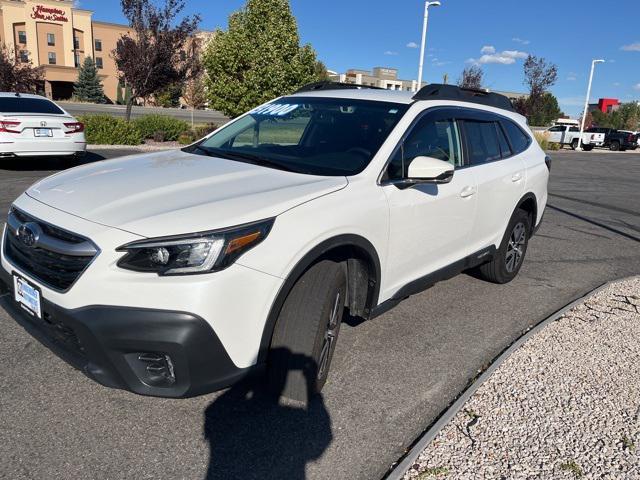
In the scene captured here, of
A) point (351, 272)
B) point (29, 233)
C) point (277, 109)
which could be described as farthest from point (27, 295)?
point (277, 109)

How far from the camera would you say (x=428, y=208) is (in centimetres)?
361

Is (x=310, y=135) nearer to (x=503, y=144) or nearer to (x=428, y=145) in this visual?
(x=428, y=145)

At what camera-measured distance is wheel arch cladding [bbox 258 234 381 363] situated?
2.60 metres

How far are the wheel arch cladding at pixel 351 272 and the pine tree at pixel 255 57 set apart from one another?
1620 cm

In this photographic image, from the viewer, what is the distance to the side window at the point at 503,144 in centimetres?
488

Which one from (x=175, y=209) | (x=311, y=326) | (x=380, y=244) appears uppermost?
(x=175, y=209)

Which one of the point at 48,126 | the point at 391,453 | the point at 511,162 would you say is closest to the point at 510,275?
the point at 511,162

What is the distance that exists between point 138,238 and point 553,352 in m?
2.98

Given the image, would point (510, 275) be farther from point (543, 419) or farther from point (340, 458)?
point (340, 458)

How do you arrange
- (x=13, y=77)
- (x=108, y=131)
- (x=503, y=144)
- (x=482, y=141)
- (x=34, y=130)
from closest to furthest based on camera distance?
(x=482, y=141), (x=503, y=144), (x=34, y=130), (x=108, y=131), (x=13, y=77)

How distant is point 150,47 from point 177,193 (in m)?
17.8

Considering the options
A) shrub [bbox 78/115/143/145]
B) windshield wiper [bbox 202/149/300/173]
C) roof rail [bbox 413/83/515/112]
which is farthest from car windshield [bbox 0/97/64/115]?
roof rail [bbox 413/83/515/112]

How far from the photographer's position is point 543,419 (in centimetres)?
301

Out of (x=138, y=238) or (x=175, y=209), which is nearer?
(x=138, y=238)
